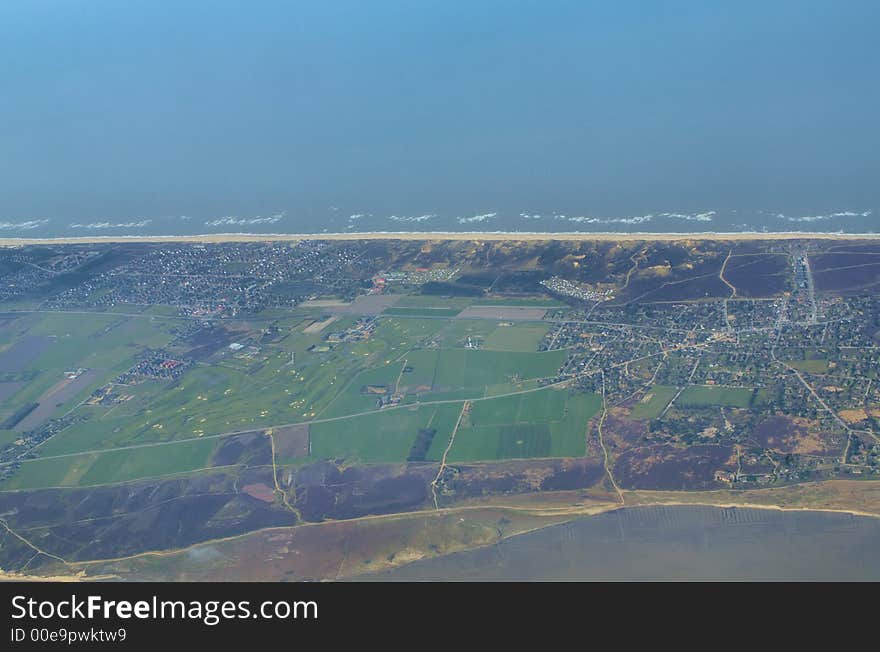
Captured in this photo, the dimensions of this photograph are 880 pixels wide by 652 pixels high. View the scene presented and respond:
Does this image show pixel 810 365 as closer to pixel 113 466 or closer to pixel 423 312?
pixel 423 312

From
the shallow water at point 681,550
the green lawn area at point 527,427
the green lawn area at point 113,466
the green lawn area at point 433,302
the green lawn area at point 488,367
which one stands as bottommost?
the green lawn area at point 113,466

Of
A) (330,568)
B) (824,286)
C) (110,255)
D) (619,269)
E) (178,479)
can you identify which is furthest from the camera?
(110,255)

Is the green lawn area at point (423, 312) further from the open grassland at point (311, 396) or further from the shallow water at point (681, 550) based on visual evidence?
the shallow water at point (681, 550)

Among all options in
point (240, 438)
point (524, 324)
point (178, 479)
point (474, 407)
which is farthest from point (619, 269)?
point (178, 479)

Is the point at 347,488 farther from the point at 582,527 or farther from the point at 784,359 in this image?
the point at 784,359

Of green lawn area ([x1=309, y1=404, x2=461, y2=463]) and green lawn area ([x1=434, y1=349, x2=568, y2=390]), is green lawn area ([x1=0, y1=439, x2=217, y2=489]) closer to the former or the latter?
green lawn area ([x1=309, y1=404, x2=461, y2=463])

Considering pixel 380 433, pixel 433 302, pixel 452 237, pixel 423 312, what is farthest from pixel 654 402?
pixel 452 237

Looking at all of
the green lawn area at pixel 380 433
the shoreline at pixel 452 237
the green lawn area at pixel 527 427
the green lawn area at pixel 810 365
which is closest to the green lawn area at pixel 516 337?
the green lawn area at pixel 527 427
